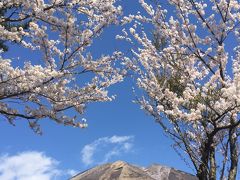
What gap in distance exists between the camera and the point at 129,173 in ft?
57.7

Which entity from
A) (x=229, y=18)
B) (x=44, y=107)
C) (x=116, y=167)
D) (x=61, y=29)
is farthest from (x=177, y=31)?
(x=116, y=167)

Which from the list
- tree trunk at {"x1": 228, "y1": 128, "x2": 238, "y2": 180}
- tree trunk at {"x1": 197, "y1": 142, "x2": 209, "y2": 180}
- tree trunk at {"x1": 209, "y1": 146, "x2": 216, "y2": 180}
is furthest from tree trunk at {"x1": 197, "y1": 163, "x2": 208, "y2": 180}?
tree trunk at {"x1": 228, "y1": 128, "x2": 238, "y2": 180}

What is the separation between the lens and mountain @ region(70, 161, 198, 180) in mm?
17516

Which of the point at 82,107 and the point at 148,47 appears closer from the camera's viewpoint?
the point at 82,107

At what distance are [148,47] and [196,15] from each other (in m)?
1.42

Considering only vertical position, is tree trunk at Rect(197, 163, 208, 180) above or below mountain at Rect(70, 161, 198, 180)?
below

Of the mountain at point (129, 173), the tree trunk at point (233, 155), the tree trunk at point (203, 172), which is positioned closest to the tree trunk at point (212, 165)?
the tree trunk at point (203, 172)

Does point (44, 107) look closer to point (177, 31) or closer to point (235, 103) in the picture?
point (177, 31)

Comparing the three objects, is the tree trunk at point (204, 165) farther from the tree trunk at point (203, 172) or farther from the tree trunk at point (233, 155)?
the tree trunk at point (233, 155)

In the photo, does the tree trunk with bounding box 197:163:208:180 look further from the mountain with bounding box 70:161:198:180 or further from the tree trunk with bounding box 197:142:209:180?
the mountain with bounding box 70:161:198:180

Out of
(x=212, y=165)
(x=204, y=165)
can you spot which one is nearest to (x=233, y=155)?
(x=212, y=165)

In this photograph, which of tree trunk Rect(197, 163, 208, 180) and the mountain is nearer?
tree trunk Rect(197, 163, 208, 180)

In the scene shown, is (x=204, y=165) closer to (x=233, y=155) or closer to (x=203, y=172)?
(x=203, y=172)

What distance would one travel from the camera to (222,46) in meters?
7.87
